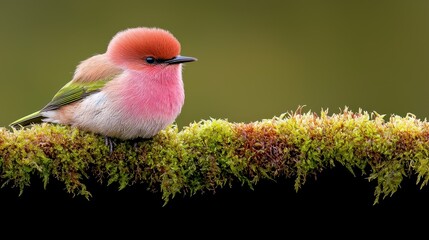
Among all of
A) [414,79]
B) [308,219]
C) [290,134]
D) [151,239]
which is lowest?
[151,239]

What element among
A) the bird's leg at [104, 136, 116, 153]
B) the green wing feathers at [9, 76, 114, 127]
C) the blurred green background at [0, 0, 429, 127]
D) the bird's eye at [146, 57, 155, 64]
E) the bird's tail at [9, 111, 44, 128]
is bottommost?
the bird's leg at [104, 136, 116, 153]

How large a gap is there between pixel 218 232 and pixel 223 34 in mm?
6507

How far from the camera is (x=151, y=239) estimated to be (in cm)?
345

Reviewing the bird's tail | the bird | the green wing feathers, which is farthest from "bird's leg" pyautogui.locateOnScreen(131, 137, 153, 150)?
the bird's tail

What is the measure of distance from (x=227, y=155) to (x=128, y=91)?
30.4 inches

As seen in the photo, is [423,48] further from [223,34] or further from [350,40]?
[223,34]

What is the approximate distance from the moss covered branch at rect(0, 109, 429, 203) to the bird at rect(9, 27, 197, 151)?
6.9 inches

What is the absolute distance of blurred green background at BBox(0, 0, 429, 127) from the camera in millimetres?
9086

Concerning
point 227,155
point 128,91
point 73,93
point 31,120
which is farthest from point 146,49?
point 227,155

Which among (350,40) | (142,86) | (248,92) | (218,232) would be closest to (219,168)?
(218,232)

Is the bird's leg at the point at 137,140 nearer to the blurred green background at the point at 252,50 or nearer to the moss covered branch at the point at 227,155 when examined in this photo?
the moss covered branch at the point at 227,155

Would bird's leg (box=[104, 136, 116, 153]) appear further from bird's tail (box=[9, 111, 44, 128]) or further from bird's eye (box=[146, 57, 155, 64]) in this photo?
bird's tail (box=[9, 111, 44, 128])

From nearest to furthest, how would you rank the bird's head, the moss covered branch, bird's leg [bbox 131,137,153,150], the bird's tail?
the moss covered branch → bird's leg [bbox 131,137,153,150] → the bird's head → the bird's tail

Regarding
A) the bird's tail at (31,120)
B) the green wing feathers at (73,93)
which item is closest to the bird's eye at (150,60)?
the green wing feathers at (73,93)
